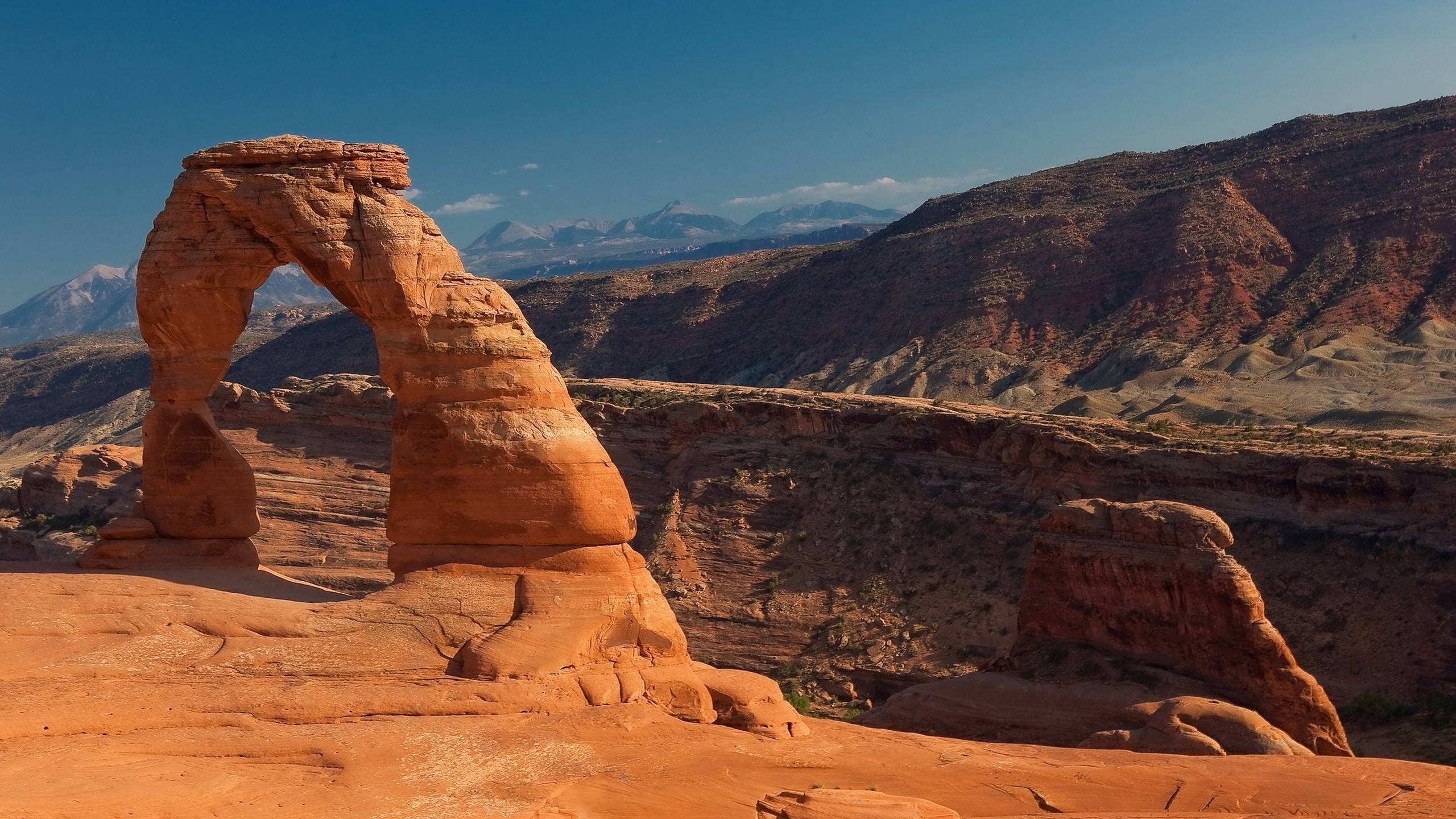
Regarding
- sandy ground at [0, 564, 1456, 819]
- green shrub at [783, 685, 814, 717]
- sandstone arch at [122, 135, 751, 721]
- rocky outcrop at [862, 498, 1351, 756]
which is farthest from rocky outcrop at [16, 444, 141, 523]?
rocky outcrop at [862, 498, 1351, 756]

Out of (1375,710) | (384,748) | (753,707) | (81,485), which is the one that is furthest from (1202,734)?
(81,485)

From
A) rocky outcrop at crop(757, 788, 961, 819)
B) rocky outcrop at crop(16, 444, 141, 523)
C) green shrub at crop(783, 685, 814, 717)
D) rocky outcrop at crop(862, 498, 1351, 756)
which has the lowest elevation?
green shrub at crop(783, 685, 814, 717)

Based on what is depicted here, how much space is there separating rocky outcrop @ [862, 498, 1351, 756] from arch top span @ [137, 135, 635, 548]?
9.17 metres

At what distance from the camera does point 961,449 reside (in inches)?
1762

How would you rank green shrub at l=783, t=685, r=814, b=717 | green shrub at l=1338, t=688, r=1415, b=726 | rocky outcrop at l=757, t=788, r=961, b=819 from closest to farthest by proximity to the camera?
rocky outcrop at l=757, t=788, r=961, b=819
green shrub at l=1338, t=688, r=1415, b=726
green shrub at l=783, t=685, r=814, b=717

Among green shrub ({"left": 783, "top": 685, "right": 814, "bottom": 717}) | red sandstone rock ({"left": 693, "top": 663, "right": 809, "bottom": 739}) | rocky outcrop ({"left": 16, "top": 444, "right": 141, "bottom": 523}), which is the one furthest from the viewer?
rocky outcrop ({"left": 16, "top": 444, "right": 141, "bottom": 523})

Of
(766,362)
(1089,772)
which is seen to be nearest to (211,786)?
(1089,772)

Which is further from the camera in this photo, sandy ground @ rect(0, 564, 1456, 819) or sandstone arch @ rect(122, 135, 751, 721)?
sandstone arch @ rect(122, 135, 751, 721)

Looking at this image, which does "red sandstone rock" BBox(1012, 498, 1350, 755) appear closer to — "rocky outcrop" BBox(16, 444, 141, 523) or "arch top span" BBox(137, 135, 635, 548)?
"arch top span" BBox(137, 135, 635, 548)

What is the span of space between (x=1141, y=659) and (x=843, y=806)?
13860mm

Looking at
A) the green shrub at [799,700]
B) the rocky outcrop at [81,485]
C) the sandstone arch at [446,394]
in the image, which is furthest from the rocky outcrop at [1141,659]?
the rocky outcrop at [81,485]

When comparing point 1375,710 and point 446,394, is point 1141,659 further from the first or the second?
point 446,394

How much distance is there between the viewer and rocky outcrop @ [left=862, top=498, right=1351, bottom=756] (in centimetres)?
2230

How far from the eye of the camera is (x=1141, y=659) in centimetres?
→ 2720
